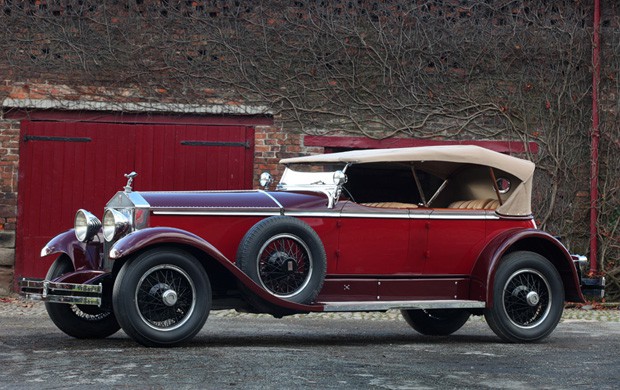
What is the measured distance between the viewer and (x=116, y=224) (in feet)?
24.7

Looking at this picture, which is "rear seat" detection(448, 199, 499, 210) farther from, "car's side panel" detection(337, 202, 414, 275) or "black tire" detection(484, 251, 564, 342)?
"car's side panel" detection(337, 202, 414, 275)

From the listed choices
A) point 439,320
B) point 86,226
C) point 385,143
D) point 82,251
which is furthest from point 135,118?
point 439,320

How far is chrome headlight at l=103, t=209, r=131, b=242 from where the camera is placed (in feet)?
24.7

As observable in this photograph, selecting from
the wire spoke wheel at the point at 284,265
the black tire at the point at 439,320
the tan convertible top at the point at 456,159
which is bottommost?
the black tire at the point at 439,320

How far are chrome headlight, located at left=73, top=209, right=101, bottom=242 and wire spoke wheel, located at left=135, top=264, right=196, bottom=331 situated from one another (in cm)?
103

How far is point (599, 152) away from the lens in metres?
13.4

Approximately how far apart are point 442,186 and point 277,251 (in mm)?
1950

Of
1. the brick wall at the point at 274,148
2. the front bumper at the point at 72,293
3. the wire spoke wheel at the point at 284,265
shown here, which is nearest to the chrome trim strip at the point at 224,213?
the wire spoke wheel at the point at 284,265

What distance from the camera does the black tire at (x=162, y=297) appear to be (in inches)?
268

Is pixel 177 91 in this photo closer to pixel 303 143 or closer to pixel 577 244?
pixel 303 143

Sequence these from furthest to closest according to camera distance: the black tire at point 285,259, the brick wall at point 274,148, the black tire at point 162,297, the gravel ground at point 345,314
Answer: the brick wall at point 274,148 → the gravel ground at point 345,314 → the black tire at point 285,259 → the black tire at point 162,297

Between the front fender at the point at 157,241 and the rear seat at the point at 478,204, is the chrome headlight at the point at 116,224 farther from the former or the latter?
the rear seat at the point at 478,204

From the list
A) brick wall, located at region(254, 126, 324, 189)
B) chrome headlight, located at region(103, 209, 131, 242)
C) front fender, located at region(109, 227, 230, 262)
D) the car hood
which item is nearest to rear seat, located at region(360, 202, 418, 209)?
the car hood

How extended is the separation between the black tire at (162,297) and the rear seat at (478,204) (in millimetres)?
2484
